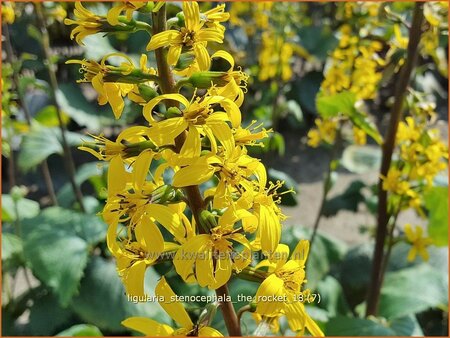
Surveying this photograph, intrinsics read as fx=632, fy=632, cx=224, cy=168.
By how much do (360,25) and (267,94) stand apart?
2.27 meters

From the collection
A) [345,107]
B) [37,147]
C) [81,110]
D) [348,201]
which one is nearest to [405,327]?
[345,107]

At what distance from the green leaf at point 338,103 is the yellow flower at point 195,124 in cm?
111

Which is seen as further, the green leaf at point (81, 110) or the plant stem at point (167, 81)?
the green leaf at point (81, 110)

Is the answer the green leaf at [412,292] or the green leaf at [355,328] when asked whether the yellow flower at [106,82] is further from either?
the green leaf at [412,292]

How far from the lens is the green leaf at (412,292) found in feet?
9.24

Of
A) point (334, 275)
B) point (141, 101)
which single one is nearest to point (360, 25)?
point (334, 275)

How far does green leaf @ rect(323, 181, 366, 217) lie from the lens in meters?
3.76

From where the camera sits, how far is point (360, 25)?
297cm

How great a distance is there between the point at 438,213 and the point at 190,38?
1.67 meters

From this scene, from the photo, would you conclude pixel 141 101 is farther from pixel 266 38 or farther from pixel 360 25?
pixel 266 38

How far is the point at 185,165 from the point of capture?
1216mm

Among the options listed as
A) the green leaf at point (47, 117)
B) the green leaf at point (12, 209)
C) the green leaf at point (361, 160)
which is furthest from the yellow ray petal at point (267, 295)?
the green leaf at point (47, 117)

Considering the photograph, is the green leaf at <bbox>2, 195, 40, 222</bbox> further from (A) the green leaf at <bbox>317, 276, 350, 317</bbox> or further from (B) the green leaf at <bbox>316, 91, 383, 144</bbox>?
(B) the green leaf at <bbox>316, 91, 383, 144</bbox>

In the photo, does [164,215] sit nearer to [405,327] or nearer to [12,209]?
[405,327]
